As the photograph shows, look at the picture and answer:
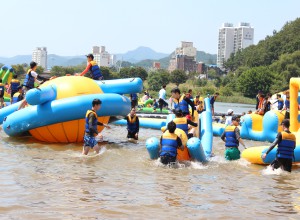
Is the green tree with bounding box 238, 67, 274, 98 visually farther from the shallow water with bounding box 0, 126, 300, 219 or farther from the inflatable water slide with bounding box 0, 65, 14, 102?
the shallow water with bounding box 0, 126, 300, 219

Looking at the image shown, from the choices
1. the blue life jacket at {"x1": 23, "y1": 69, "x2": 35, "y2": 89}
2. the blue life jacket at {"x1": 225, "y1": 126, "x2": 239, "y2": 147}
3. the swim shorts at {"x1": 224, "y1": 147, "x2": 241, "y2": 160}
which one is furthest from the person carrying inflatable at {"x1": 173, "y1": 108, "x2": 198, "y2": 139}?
the blue life jacket at {"x1": 23, "y1": 69, "x2": 35, "y2": 89}

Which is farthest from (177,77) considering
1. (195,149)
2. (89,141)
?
(195,149)

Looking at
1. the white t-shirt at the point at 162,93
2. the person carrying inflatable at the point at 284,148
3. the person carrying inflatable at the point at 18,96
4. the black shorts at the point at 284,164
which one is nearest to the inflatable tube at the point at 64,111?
the person carrying inflatable at the point at 284,148

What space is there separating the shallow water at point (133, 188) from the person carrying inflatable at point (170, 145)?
16 centimetres

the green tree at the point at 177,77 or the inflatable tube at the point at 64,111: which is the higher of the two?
Answer: the green tree at the point at 177,77

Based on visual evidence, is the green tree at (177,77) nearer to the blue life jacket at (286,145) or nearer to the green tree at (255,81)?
the green tree at (255,81)

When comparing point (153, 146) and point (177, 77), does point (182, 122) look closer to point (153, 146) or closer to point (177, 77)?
point (153, 146)

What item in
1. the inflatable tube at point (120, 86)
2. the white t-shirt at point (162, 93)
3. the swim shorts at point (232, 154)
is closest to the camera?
the swim shorts at point (232, 154)

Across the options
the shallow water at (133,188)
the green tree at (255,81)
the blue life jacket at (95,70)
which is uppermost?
the green tree at (255,81)

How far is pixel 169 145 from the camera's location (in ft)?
23.6

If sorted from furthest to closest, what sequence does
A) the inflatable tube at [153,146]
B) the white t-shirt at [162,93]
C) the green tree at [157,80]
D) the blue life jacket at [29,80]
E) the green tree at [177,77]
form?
1. the green tree at [177,77]
2. the green tree at [157,80]
3. the white t-shirt at [162,93]
4. the blue life jacket at [29,80]
5. the inflatable tube at [153,146]

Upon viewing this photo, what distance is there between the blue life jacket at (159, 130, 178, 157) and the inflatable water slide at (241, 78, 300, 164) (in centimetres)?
168

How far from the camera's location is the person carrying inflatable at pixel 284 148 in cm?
718

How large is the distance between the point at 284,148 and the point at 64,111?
13.1ft
